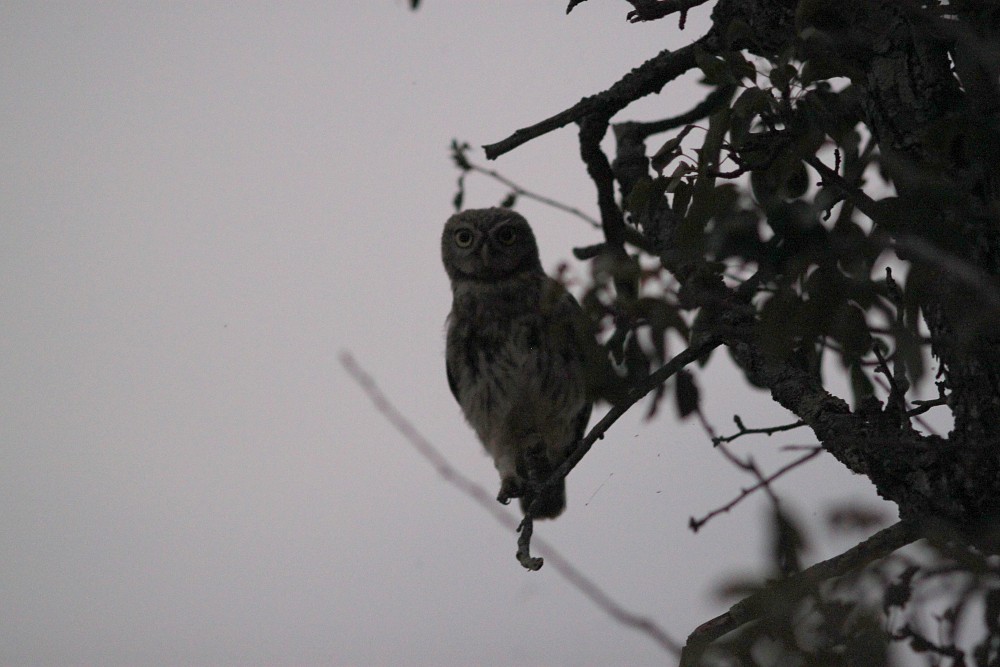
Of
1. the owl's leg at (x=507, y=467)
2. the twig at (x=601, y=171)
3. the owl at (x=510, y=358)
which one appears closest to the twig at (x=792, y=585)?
the twig at (x=601, y=171)

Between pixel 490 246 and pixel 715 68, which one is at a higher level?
pixel 490 246

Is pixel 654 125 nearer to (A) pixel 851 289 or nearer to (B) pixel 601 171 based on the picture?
(B) pixel 601 171

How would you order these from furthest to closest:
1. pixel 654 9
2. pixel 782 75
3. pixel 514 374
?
pixel 514 374 < pixel 654 9 < pixel 782 75

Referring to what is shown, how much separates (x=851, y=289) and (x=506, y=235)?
332 centimetres

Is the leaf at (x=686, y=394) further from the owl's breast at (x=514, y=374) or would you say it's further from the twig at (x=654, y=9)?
the owl's breast at (x=514, y=374)

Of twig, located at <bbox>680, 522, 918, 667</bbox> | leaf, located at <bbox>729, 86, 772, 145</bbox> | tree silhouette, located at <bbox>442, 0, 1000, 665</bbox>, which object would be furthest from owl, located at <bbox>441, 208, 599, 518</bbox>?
leaf, located at <bbox>729, 86, 772, 145</bbox>

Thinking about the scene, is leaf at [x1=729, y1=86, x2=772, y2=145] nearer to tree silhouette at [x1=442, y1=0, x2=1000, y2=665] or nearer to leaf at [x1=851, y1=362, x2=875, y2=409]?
tree silhouette at [x1=442, y1=0, x2=1000, y2=665]

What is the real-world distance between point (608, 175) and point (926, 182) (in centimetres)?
190

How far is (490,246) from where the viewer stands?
13.9 ft

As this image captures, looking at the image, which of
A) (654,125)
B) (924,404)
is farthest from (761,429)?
(654,125)

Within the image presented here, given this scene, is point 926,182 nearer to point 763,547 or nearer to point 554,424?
point 763,547

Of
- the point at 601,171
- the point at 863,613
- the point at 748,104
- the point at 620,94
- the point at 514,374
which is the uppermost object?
the point at 620,94

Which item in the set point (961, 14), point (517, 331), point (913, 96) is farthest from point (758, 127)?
point (517, 331)

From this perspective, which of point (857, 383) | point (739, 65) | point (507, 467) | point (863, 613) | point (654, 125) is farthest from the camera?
point (507, 467)
